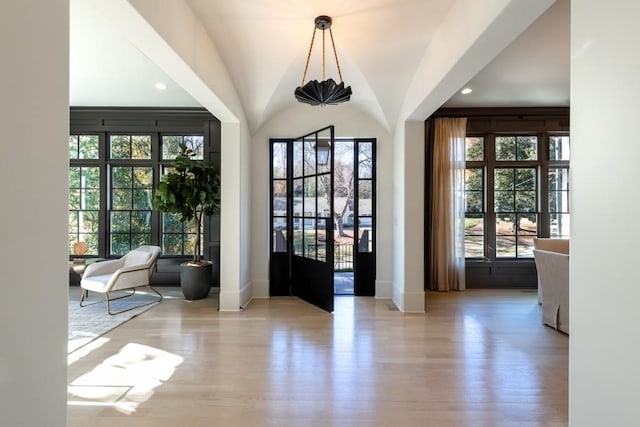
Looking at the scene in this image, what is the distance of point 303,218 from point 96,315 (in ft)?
9.49

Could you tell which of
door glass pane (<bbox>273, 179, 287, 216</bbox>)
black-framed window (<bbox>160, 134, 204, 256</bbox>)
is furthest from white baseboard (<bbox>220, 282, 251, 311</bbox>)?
black-framed window (<bbox>160, 134, 204, 256</bbox>)

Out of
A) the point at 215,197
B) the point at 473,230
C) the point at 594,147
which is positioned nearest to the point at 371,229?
the point at 473,230

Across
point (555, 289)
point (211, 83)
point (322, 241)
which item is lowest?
point (555, 289)

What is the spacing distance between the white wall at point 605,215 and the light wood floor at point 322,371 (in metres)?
1.14

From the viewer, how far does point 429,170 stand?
5.34 meters

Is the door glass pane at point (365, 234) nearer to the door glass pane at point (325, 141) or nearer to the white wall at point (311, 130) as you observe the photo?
the white wall at point (311, 130)

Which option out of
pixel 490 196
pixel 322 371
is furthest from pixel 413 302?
pixel 490 196

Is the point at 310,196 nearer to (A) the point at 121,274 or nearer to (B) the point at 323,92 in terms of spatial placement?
(B) the point at 323,92

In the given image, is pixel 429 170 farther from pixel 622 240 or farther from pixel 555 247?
pixel 622 240

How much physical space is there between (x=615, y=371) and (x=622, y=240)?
45 centimetres

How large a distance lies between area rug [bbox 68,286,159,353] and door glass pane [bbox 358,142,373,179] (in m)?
3.55

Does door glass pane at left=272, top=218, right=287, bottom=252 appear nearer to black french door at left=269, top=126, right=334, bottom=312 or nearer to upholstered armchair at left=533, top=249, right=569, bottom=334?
black french door at left=269, top=126, right=334, bottom=312

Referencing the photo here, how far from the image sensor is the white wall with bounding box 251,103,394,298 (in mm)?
4891

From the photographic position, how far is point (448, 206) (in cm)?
521
